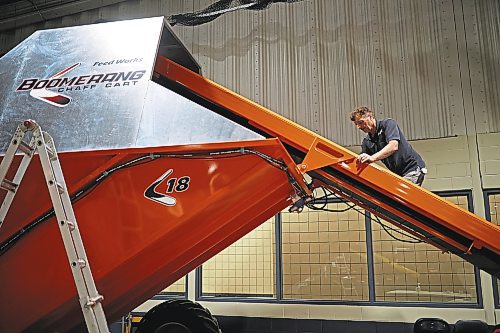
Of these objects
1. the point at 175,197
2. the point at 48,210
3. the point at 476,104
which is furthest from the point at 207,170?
the point at 476,104

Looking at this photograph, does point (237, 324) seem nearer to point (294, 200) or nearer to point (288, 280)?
point (288, 280)

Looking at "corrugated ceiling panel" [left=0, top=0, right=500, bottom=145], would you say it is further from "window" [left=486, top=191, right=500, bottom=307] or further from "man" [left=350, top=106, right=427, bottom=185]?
"man" [left=350, top=106, right=427, bottom=185]

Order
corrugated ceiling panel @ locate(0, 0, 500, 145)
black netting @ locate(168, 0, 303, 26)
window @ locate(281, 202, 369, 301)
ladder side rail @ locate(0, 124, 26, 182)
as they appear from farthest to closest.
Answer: black netting @ locate(168, 0, 303, 26) → window @ locate(281, 202, 369, 301) → corrugated ceiling panel @ locate(0, 0, 500, 145) → ladder side rail @ locate(0, 124, 26, 182)

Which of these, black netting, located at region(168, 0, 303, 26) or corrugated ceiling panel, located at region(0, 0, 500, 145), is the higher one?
black netting, located at region(168, 0, 303, 26)

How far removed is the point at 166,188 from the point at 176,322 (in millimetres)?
1760

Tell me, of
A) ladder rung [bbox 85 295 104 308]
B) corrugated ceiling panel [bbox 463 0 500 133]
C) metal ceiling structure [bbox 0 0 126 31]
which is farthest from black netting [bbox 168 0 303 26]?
ladder rung [bbox 85 295 104 308]

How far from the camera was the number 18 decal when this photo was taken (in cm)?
335

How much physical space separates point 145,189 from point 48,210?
69cm

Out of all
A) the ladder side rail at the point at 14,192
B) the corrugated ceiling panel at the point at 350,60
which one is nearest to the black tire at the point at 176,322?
the ladder side rail at the point at 14,192

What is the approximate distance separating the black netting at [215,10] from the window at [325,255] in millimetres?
4061

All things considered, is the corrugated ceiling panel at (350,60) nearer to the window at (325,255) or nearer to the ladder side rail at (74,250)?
the window at (325,255)

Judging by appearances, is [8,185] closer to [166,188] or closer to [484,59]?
[166,188]

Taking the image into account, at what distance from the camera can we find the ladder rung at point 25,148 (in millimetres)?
2801

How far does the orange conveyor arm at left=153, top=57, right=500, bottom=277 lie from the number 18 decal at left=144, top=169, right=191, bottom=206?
75 cm
